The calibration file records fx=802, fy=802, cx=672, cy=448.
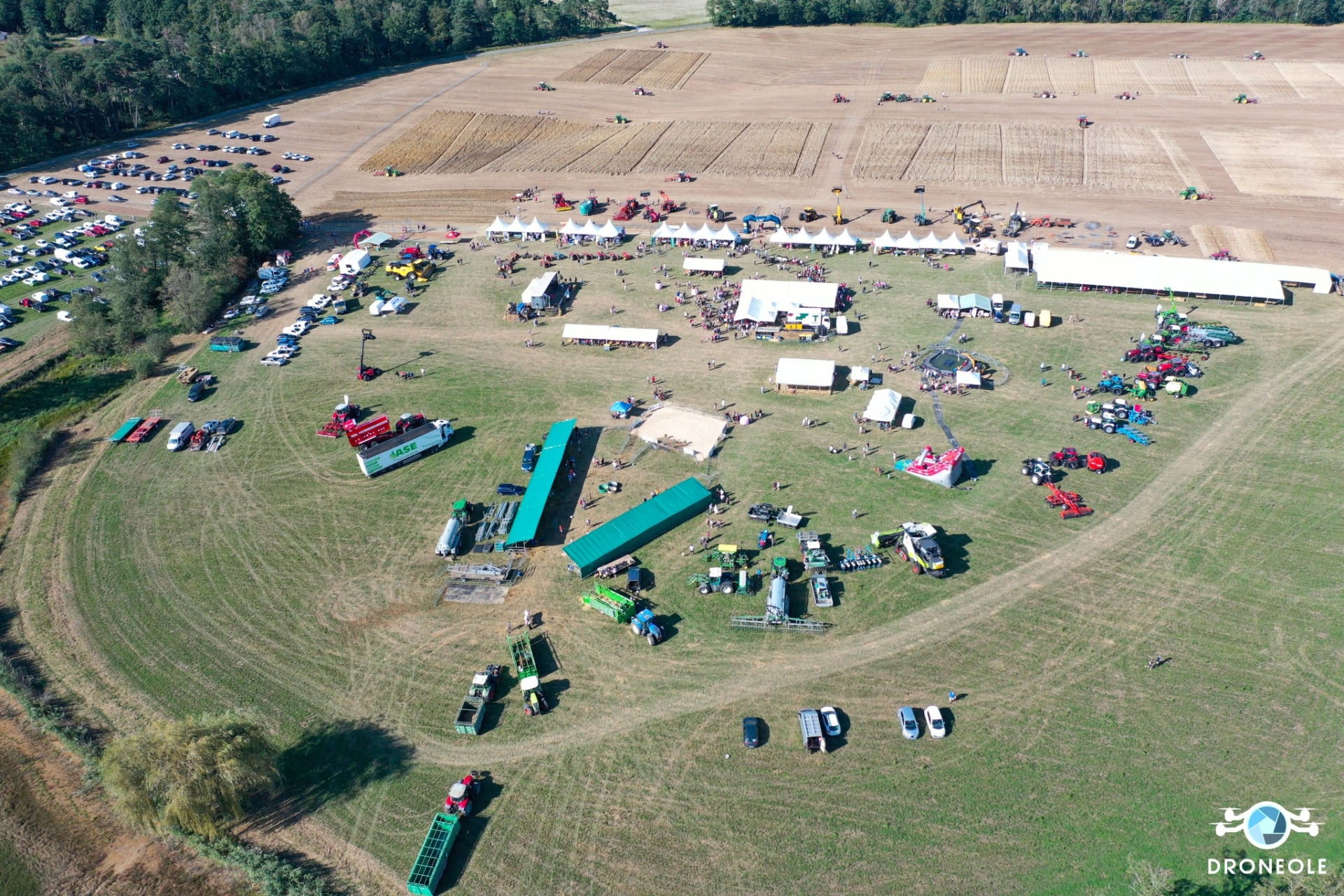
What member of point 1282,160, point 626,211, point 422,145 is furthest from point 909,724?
point 422,145

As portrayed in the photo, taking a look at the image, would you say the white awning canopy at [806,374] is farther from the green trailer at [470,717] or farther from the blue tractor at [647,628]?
the green trailer at [470,717]

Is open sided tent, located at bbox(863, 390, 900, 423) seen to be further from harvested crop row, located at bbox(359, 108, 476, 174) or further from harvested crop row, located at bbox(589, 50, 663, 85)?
harvested crop row, located at bbox(589, 50, 663, 85)

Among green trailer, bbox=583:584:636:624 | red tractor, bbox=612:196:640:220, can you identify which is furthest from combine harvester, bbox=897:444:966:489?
red tractor, bbox=612:196:640:220

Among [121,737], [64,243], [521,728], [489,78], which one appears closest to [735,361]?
[521,728]

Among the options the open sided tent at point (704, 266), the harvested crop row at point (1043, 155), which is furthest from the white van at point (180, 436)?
the harvested crop row at point (1043, 155)

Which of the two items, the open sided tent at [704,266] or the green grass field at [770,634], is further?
the open sided tent at [704,266]

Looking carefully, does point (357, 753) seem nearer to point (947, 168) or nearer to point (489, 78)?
point (947, 168)
